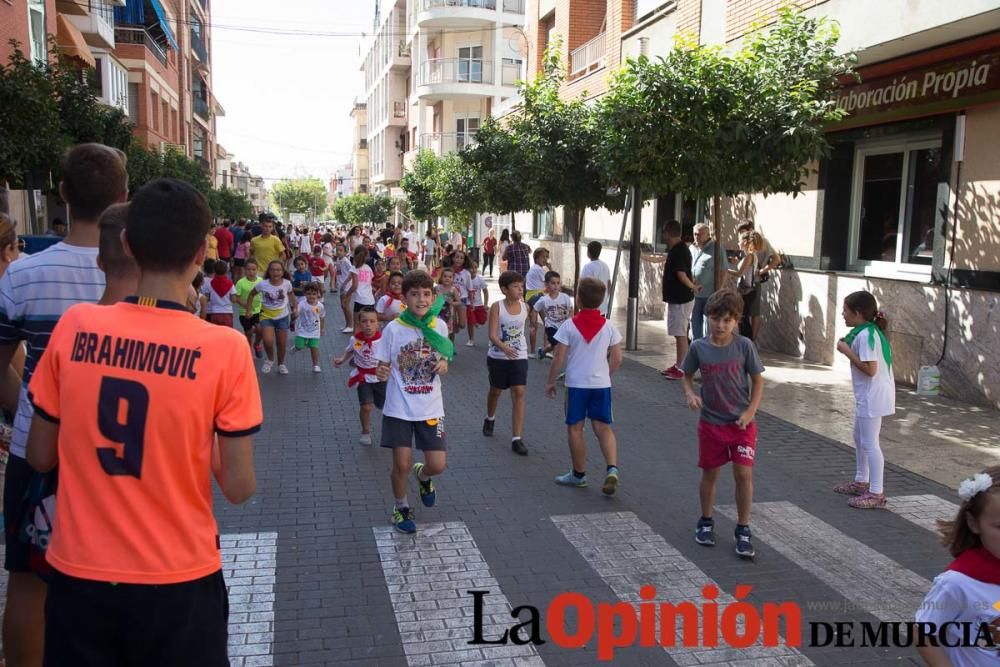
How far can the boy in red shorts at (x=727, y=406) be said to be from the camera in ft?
17.6

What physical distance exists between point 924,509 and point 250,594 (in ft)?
15.5

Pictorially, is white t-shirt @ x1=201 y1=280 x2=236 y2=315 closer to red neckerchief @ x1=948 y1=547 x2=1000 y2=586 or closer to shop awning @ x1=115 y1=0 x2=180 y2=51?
red neckerchief @ x1=948 y1=547 x2=1000 y2=586

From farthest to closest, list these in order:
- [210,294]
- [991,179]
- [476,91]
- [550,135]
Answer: [476,91], [550,135], [210,294], [991,179]

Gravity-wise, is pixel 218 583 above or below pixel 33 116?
below

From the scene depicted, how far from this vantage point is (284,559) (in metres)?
5.20

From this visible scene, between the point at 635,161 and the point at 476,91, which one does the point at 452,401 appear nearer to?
the point at 635,161

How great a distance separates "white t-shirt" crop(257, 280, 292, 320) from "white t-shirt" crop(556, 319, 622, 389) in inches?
222

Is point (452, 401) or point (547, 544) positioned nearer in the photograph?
point (547, 544)

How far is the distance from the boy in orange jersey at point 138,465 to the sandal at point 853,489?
18.0 feet

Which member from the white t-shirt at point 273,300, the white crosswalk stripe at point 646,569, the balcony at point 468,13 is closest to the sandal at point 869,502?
the white crosswalk stripe at point 646,569

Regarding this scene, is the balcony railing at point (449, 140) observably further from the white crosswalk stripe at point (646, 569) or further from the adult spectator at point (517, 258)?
the white crosswalk stripe at point (646, 569)

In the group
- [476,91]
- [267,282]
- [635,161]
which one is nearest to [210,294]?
[267,282]

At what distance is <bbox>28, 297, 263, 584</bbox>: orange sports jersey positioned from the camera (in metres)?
2.22

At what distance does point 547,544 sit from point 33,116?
11.3 m
